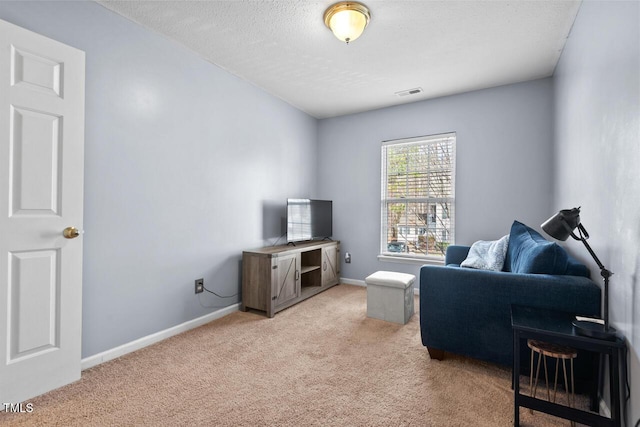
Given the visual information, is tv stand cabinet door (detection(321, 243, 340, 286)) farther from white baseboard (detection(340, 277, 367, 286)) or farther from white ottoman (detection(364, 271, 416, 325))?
white ottoman (detection(364, 271, 416, 325))

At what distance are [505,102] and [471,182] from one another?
0.97m

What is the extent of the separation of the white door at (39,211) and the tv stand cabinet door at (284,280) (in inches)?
62.8

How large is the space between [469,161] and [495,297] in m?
2.29

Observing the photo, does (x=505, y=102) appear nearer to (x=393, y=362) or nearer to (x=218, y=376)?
(x=393, y=362)

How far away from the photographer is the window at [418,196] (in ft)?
12.7

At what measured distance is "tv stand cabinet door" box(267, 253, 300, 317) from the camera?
3109 millimetres

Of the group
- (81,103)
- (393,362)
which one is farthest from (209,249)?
(393,362)

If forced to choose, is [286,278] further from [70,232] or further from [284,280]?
[70,232]

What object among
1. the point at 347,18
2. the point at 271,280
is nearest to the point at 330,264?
the point at 271,280

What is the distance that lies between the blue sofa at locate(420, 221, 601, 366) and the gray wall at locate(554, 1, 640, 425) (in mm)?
167

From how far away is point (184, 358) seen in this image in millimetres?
2230

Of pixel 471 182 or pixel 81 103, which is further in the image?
pixel 471 182

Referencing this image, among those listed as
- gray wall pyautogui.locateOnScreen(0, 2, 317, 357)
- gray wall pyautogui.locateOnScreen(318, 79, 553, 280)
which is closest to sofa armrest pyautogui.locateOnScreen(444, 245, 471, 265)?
gray wall pyautogui.locateOnScreen(318, 79, 553, 280)

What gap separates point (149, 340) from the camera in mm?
2443
